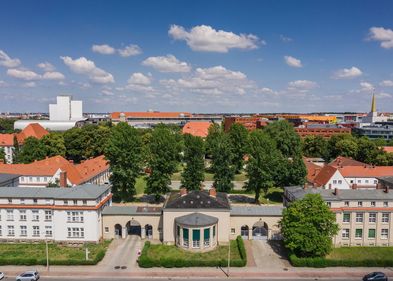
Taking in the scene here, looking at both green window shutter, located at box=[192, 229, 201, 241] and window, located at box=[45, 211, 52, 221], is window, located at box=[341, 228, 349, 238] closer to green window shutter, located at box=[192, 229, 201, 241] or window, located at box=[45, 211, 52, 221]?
green window shutter, located at box=[192, 229, 201, 241]

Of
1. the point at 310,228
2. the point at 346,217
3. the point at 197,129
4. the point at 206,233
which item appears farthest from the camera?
the point at 197,129

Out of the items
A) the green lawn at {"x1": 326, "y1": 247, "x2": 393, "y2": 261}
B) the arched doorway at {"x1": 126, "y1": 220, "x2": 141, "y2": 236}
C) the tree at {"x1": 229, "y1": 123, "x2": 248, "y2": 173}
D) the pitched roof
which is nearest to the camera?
the green lawn at {"x1": 326, "y1": 247, "x2": 393, "y2": 261}

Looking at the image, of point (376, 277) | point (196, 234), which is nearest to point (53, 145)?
point (196, 234)

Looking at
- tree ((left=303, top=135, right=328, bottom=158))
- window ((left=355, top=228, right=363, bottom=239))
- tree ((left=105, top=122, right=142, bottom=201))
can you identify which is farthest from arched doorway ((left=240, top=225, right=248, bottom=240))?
tree ((left=303, top=135, right=328, bottom=158))

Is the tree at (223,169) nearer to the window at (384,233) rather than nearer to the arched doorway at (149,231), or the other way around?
the arched doorway at (149,231)

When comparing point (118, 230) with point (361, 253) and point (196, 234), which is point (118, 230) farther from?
point (361, 253)

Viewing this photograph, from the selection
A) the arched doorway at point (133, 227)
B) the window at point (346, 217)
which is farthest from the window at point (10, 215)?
the window at point (346, 217)
